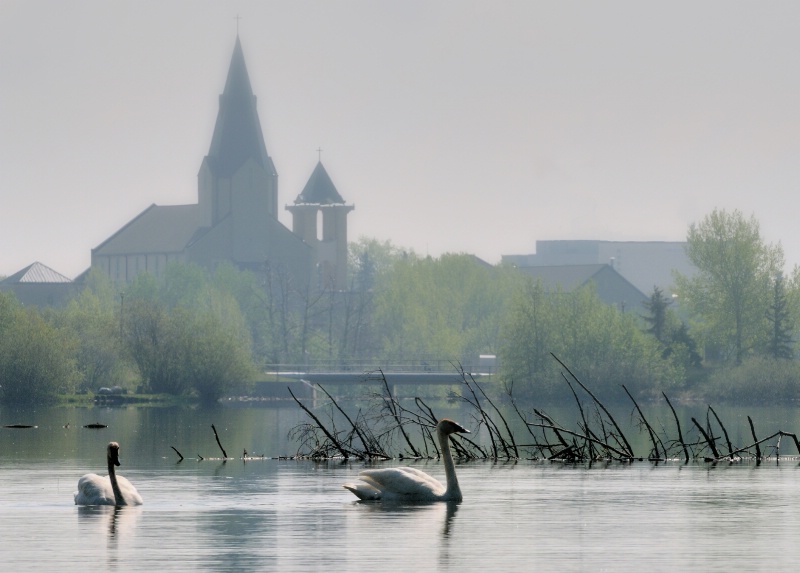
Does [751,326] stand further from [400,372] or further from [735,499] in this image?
[735,499]

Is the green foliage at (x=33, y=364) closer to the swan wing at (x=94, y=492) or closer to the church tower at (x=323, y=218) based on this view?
the swan wing at (x=94, y=492)

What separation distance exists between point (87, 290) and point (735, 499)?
127 m

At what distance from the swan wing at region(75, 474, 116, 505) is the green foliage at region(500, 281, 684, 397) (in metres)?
73.1

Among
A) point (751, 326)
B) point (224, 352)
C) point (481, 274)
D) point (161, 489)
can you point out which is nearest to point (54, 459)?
point (161, 489)

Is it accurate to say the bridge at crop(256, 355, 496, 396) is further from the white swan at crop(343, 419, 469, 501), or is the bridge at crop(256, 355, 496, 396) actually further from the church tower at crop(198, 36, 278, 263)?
the white swan at crop(343, 419, 469, 501)

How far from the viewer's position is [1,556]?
1711 cm

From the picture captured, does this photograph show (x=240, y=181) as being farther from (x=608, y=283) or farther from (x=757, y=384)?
(x=757, y=384)

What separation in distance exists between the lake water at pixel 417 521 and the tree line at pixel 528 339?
207 ft

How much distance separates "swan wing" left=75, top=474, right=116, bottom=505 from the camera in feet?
74.9

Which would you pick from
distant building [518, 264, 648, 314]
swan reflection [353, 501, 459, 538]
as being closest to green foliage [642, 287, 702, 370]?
distant building [518, 264, 648, 314]

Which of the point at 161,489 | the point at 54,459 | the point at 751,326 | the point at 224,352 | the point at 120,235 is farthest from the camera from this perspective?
the point at 120,235

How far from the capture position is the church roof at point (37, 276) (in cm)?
19088

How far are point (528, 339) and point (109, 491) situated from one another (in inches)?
3028

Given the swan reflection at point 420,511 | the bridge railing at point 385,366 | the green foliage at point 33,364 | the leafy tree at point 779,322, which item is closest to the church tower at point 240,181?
the bridge railing at point 385,366
